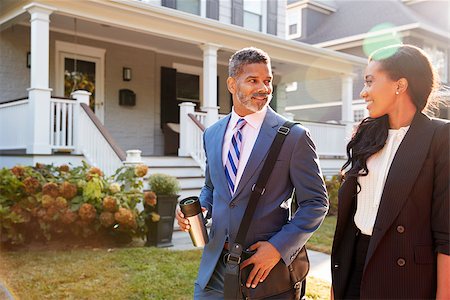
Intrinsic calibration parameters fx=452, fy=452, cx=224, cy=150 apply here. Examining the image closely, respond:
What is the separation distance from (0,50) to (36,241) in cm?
457

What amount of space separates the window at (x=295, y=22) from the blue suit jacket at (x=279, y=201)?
20404mm

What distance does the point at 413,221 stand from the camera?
1.75m

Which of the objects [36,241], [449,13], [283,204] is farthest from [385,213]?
[449,13]

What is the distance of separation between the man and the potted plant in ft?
13.2

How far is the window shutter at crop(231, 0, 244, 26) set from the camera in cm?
1190

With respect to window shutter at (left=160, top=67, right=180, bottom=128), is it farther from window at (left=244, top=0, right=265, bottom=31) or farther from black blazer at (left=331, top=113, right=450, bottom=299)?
black blazer at (left=331, top=113, right=450, bottom=299)

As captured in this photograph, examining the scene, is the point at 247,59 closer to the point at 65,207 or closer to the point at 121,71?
the point at 65,207

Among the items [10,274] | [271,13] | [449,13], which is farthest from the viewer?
[449,13]

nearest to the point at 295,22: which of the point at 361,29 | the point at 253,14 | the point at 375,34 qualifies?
the point at 361,29

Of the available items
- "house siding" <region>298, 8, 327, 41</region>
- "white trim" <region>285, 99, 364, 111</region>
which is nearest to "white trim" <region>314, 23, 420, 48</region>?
"house siding" <region>298, 8, 327, 41</region>

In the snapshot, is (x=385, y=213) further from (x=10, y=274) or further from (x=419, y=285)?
(x=10, y=274)

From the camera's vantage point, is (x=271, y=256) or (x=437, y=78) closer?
(x=271, y=256)

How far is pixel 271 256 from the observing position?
5.98 feet

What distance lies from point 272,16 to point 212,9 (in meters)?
2.40
